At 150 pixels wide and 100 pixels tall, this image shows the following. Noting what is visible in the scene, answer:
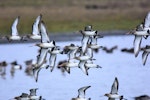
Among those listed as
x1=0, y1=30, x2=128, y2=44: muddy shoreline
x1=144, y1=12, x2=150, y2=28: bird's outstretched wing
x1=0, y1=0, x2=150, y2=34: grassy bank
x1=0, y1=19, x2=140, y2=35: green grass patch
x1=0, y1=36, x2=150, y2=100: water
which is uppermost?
x1=144, y1=12, x2=150, y2=28: bird's outstretched wing

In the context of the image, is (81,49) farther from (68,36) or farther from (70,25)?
(70,25)

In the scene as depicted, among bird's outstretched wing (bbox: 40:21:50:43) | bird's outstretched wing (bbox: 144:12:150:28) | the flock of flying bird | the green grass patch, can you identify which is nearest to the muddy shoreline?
the green grass patch

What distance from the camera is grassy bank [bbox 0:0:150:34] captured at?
57.2 m

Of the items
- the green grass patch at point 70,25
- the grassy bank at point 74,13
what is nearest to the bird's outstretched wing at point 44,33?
the grassy bank at point 74,13

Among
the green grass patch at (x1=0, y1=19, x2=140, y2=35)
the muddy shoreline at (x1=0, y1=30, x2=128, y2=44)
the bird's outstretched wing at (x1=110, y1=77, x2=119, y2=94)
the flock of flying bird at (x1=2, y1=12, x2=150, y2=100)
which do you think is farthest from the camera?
the green grass patch at (x1=0, y1=19, x2=140, y2=35)

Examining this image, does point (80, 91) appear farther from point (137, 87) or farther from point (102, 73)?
point (102, 73)

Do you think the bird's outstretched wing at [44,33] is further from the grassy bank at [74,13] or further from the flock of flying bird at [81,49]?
the grassy bank at [74,13]

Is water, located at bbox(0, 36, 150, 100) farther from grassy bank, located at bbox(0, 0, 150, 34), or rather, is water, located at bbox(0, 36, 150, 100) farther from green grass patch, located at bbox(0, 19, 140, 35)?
grassy bank, located at bbox(0, 0, 150, 34)

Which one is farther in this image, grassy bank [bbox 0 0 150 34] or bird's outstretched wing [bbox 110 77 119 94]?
grassy bank [bbox 0 0 150 34]

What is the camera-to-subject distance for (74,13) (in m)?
61.8

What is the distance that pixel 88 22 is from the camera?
5897 centimetres

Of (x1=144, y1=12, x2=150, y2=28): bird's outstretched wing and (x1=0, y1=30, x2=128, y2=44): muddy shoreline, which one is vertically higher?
(x1=144, y1=12, x2=150, y2=28): bird's outstretched wing

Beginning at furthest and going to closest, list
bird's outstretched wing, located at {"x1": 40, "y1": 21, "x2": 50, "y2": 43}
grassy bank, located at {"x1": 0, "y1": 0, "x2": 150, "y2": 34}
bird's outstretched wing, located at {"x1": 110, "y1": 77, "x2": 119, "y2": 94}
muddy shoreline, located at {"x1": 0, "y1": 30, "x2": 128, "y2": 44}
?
grassy bank, located at {"x1": 0, "y1": 0, "x2": 150, "y2": 34}, muddy shoreline, located at {"x1": 0, "y1": 30, "x2": 128, "y2": 44}, bird's outstretched wing, located at {"x1": 40, "y1": 21, "x2": 50, "y2": 43}, bird's outstretched wing, located at {"x1": 110, "y1": 77, "x2": 119, "y2": 94}

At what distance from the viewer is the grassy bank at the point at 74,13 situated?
57156 mm
